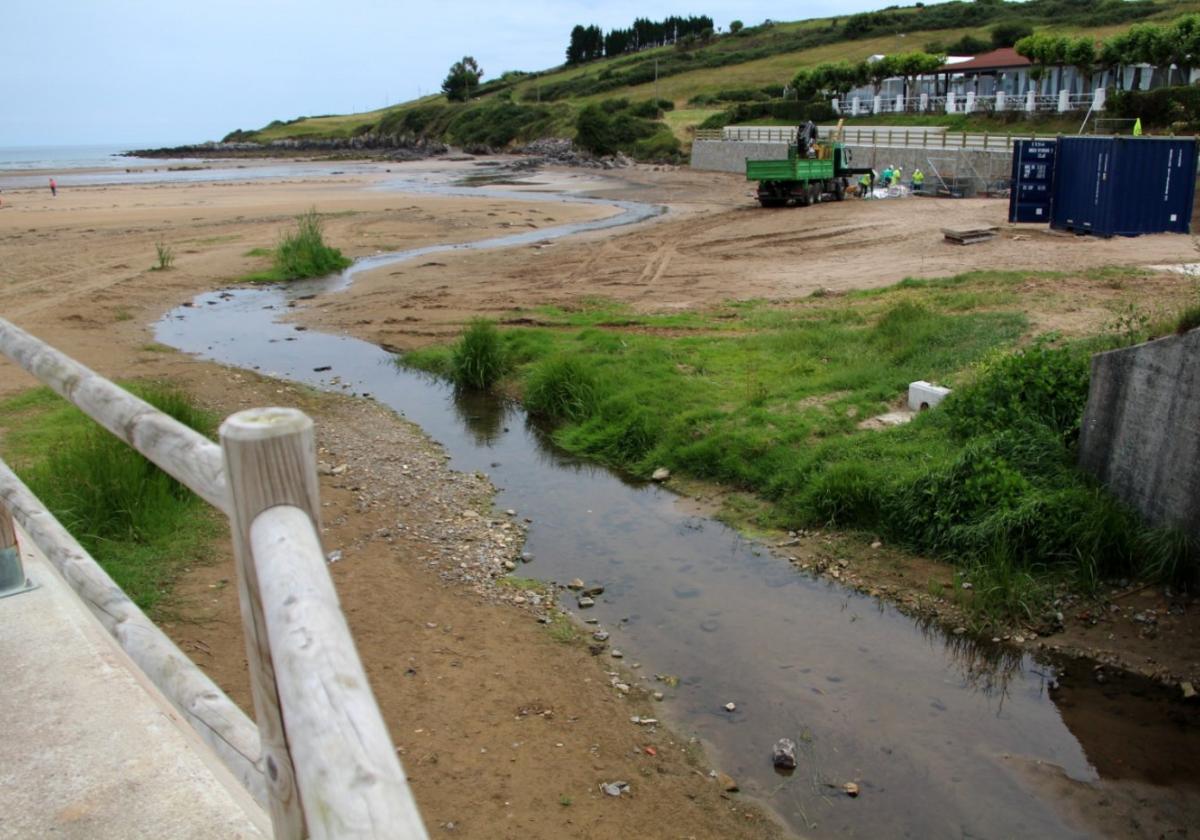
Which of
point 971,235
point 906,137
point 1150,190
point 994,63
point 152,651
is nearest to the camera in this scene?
point 152,651

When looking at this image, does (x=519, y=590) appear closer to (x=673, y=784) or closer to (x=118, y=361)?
(x=673, y=784)

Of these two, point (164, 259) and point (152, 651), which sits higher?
point (152, 651)

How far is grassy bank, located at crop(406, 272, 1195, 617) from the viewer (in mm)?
8336

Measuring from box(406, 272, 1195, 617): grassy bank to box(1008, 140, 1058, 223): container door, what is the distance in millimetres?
7531

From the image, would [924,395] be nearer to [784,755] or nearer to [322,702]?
[784,755]

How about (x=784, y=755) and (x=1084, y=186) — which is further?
(x=1084, y=186)

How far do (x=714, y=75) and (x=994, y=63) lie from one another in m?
43.0

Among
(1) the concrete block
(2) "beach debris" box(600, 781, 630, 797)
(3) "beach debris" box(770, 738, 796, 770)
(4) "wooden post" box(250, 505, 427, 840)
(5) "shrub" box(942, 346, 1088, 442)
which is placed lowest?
(3) "beach debris" box(770, 738, 796, 770)

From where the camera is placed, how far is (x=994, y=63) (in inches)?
2395

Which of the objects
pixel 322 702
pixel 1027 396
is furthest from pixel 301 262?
pixel 322 702

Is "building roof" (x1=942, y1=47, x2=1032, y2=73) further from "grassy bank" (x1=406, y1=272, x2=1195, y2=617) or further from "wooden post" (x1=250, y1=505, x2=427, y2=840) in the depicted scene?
"wooden post" (x1=250, y1=505, x2=427, y2=840)

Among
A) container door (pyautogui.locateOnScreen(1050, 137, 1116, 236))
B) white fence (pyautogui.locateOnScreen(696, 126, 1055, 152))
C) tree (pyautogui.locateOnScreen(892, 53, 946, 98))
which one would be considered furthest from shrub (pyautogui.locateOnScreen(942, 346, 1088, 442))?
tree (pyautogui.locateOnScreen(892, 53, 946, 98))

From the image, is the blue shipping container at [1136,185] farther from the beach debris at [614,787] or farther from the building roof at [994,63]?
the building roof at [994,63]

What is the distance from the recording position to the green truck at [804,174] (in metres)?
33.4
